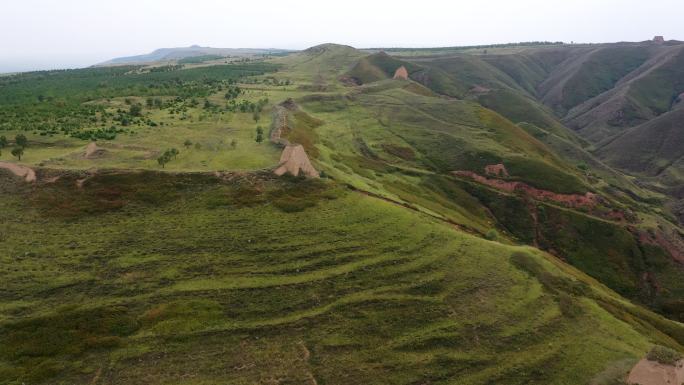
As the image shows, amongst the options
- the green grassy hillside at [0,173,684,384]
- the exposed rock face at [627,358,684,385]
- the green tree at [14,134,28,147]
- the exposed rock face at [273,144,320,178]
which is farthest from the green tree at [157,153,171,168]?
the exposed rock face at [627,358,684,385]

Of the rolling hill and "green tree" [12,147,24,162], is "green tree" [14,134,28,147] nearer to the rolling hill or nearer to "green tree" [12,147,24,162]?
the rolling hill

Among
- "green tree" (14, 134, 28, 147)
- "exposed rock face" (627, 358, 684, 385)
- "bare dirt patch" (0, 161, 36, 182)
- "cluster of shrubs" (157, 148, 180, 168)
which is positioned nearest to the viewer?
"exposed rock face" (627, 358, 684, 385)

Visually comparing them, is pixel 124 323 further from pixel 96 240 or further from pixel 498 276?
pixel 498 276

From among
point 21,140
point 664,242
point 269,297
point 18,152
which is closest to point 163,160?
point 18,152

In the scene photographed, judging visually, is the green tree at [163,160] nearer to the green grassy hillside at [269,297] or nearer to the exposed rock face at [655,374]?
the green grassy hillside at [269,297]

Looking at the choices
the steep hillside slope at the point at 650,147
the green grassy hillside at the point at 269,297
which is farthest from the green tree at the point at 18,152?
the steep hillside slope at the point at 650,147

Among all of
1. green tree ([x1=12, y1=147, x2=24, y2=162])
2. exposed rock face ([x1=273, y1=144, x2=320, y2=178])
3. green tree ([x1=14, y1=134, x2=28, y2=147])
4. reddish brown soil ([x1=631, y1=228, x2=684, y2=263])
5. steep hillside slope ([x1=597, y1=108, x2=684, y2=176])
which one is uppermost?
green tree ([x1=14, y1=134, x2=28, y2=147])
